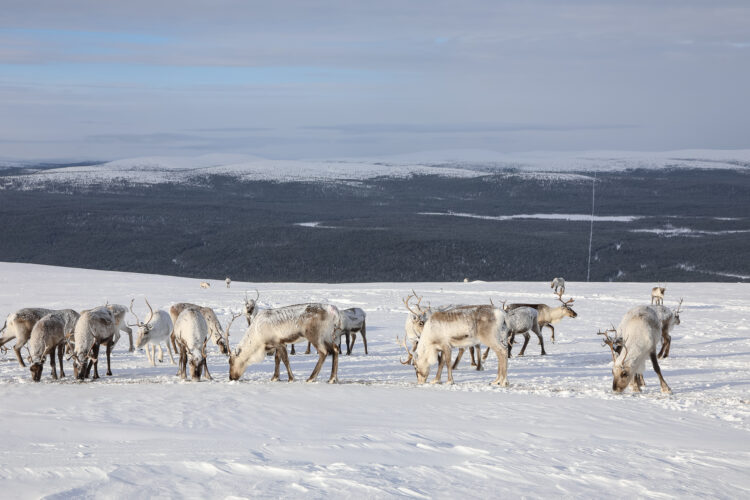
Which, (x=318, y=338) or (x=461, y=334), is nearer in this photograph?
(x=318, y=338)

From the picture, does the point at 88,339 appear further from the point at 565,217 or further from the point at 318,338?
the point at 565,217

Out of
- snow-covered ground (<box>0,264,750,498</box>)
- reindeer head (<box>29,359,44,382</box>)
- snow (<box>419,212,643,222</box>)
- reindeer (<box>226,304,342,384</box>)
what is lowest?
reindeer head (<box>29,359,44,382</box>)

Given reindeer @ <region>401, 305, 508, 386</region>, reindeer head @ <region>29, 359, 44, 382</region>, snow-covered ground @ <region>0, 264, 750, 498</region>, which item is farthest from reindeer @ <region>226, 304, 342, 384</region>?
reindeer head @ <region>29, 359, 44, 382</region>

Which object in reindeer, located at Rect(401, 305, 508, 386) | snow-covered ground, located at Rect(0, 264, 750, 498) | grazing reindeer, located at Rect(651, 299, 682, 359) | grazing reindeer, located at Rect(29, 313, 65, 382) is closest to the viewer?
snow-covered ground, located at Rect(0, 264, 750, 498)

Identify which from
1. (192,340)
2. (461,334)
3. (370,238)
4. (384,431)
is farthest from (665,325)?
(370,238)

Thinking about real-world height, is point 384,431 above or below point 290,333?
below

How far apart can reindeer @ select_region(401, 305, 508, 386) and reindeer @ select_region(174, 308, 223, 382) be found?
3968 millimetres

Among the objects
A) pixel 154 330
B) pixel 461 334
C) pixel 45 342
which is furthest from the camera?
pixel 154 330

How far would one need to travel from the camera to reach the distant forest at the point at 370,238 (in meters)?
69.0

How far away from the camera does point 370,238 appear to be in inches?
3152

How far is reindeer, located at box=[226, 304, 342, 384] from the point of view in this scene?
47.8 ft

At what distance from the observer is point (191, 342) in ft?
49.6

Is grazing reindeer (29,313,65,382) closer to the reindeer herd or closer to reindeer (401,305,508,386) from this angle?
the reindeer herd

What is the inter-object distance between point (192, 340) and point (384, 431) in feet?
20.2
